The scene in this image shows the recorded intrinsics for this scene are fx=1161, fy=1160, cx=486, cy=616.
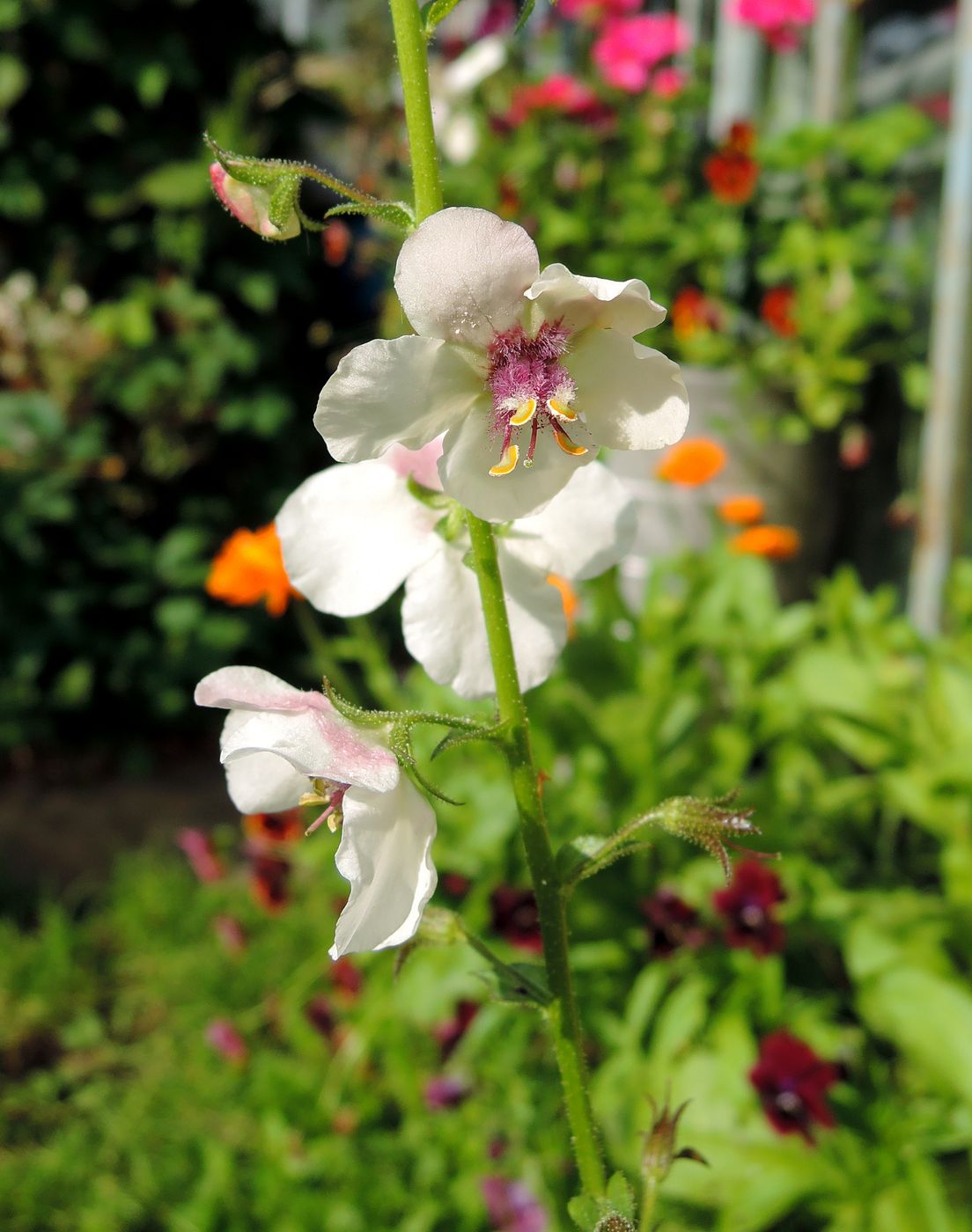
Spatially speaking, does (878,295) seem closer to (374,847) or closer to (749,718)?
(749,718)

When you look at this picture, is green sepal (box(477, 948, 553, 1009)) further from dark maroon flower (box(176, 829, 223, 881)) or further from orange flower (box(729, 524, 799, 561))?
orange flower (box(729, 524, 799, 561))

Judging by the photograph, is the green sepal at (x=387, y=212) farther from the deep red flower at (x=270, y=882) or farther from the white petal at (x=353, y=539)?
the deep red flower at (x=270, y=882)

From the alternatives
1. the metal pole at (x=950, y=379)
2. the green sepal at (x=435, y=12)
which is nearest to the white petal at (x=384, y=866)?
the green sepal at (x=435, y=12)

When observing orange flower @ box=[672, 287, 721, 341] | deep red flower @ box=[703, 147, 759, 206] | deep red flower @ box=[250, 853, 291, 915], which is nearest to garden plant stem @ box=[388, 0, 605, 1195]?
deep red flower @ box=[250, 853, 291, 915]

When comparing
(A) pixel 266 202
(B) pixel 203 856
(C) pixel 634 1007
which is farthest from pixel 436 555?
(B) pixel 203 856

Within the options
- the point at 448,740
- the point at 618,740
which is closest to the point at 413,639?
the point at 448,740

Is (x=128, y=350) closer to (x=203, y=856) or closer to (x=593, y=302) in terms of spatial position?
(x=203, y=856)
